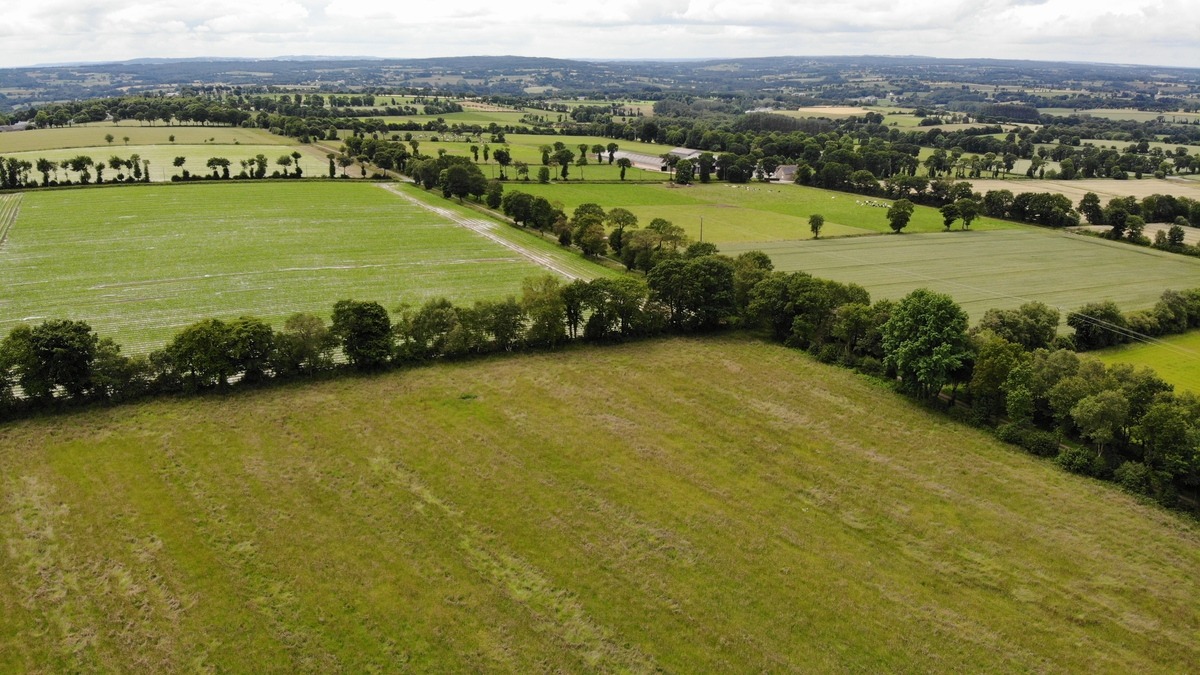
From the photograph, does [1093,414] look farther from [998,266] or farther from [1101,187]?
[1101,187]

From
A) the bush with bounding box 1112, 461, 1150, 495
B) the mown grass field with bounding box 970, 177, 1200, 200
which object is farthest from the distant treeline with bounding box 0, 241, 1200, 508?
the mown grass field with bounding box 970, 177, 1200, 200

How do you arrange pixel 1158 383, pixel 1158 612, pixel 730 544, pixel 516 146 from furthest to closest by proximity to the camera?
pixel 516 146
pixel 1158 383
pixel 730 544
pixel 1158 612

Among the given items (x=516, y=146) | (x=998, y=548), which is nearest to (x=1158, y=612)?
(x=998, y=548)

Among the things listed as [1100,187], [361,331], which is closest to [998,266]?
[361,331]

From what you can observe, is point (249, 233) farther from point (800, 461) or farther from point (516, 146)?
point (516, 146)

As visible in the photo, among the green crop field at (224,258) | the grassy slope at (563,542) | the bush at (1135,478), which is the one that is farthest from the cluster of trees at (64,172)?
the bush at (1135,478)

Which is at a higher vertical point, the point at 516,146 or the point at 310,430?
the point at 516,146

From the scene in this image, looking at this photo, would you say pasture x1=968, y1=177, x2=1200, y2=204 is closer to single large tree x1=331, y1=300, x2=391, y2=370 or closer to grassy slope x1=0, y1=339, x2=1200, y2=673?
grassy slope x1=0, y1=339, x2=1200, y2=673
